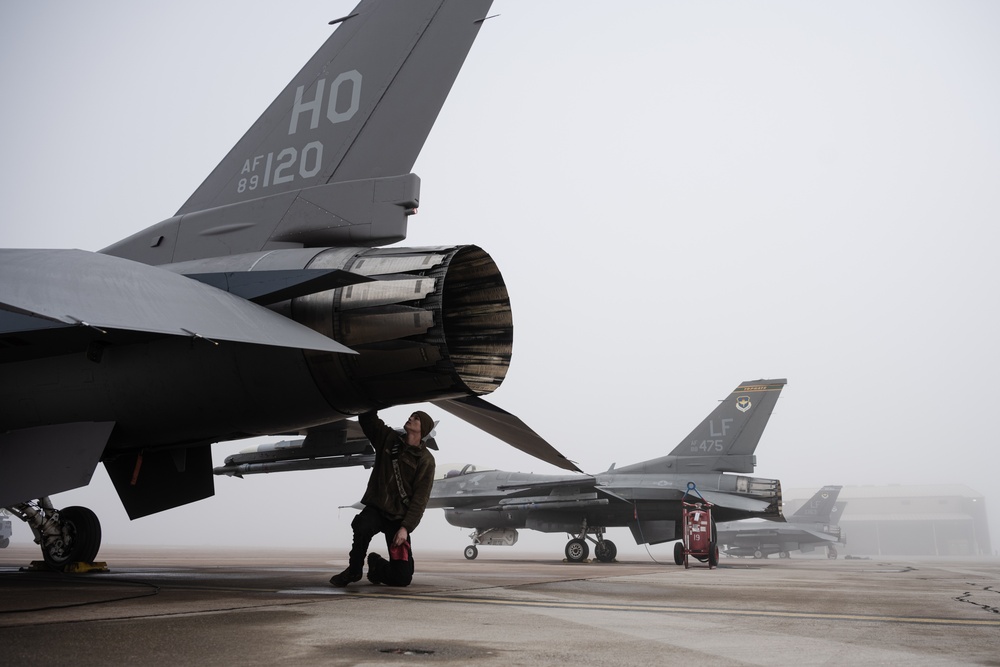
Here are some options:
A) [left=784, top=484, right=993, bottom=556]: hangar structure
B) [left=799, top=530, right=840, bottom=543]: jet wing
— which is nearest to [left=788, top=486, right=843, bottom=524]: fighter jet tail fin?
[left=799, top=530, right=840, bottom=543]: jet wing

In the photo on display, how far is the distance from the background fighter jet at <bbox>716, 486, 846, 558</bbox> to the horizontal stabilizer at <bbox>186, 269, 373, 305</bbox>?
3619 centimetres

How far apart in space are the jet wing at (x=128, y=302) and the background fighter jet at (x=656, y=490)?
13924mm

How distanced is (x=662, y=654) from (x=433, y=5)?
4869 millimetres

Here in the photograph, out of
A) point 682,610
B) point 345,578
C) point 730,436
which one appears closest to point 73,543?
point 345,578

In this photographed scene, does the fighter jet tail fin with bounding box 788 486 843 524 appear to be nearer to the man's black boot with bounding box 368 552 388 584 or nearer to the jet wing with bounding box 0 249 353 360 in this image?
the man's black boot with bounding box 368 552 388 584

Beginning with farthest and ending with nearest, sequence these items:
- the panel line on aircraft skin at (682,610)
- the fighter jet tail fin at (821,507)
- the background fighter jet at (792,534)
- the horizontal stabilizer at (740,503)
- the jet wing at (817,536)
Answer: the fighter jet tail fin at (821,507), the background fighter jet at (792,534), the jet wing at (817,536), the horizontal stabilizer at (740,503), the panel line on aircraft skin at (682,610)

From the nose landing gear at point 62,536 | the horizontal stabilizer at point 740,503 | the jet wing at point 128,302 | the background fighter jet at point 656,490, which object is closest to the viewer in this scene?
the jet wing at point 128,302

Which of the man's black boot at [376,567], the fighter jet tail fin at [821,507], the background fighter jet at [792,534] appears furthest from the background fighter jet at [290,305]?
the fighter jet tail fin at [821,507]

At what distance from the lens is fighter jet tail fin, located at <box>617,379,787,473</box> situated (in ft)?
59.5

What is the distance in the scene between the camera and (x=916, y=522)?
67.5 metres

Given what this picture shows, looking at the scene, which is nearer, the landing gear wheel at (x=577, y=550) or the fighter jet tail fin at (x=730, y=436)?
the landing gear wheel at (x=577, y=550)

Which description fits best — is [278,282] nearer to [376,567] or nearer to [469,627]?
[376,567]

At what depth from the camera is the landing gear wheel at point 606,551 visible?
60.1ft

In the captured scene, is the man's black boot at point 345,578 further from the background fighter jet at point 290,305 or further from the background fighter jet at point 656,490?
the background fighter jet at point 656,490
